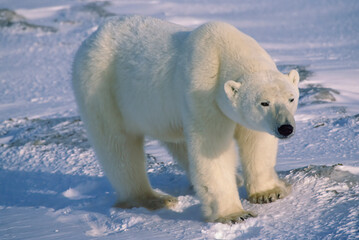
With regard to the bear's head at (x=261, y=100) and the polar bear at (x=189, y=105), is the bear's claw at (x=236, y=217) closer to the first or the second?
the polar bear at (x=189, y=105)

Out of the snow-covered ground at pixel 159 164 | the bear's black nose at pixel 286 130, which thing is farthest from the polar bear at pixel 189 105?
the snow-covered ground at pixel 159 164

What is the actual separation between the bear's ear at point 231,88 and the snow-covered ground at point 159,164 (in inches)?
39.8

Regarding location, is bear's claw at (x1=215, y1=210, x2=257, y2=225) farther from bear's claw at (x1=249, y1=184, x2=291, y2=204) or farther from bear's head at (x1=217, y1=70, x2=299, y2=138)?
bear's head at (x1=217, y1=70, x2=299, y2=138)

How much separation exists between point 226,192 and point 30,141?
4.46 m

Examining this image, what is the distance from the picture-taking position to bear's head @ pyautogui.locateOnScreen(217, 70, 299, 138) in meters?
3.77

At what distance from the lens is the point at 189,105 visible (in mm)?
4113

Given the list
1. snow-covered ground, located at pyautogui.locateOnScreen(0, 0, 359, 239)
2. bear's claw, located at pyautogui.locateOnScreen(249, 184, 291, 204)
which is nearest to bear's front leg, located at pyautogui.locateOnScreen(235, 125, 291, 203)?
bear's claw, located at pyautogui.locateOnScreen(249, 184, 291, 204)

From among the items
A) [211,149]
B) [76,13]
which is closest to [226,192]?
[211,149]

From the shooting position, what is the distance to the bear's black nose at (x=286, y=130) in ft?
12.0

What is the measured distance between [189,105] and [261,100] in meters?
0.61

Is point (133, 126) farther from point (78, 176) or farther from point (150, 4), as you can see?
point (150, 4)

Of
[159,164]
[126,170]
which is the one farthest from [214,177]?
[159,164]

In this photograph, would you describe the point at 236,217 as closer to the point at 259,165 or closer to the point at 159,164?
the point at 259,165

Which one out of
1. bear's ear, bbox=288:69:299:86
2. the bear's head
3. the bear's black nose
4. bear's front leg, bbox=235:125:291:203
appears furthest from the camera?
bear's front leg, bbox=235:125:291:203
